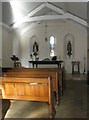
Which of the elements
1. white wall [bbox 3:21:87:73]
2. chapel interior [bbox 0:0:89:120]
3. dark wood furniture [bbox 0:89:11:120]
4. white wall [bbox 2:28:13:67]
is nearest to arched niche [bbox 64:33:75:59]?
chapel interior [bbox 0:0:89:120]

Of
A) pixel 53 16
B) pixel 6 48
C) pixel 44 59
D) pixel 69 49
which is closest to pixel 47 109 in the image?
pixel 53 16

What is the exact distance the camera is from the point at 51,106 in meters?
3.14

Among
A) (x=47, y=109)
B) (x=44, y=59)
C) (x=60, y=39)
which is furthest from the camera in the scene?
(x=60, y=39)

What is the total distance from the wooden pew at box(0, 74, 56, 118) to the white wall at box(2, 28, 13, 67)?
5.97 metres

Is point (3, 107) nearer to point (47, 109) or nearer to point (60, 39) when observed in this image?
point (47, 109)

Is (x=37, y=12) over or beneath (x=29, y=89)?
over

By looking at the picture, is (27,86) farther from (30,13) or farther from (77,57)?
(77,57)

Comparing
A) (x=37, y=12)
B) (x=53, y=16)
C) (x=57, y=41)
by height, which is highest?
(x=37, y=12)

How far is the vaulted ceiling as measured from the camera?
289 inches

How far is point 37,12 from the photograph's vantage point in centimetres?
873

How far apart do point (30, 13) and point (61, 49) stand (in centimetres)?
331

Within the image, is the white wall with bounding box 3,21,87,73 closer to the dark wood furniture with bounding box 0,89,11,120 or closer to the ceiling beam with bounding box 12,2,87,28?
the ceiling beam with bounding box 12,2,87,28

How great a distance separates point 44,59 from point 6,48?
2.25m

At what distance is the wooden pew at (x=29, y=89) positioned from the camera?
10.2 ft
